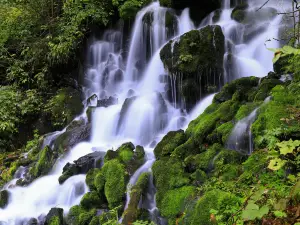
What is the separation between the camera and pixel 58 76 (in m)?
14.2

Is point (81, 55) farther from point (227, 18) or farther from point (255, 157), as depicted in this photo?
point (255, 157)

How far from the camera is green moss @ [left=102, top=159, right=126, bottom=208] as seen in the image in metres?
6.14

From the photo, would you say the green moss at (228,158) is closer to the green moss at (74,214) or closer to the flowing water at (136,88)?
the flowing water at (136,88)

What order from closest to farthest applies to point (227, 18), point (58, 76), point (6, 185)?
point (6, 185) → point (227, 18) → point (58, 76)

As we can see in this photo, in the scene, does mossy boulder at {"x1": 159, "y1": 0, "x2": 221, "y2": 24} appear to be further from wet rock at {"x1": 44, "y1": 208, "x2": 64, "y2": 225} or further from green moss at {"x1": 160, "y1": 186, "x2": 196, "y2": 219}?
wet rock at {"x1": 44, "y1": 208, "x2": 64, "y2": 225}

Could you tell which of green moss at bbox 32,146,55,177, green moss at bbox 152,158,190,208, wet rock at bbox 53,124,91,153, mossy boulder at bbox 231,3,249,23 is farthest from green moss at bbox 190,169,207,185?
mossy boulder at bbox 231,3,249,23

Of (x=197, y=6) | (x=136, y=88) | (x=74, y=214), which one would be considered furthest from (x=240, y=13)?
(x=74, y=214)

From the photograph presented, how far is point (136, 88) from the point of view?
12.7 m

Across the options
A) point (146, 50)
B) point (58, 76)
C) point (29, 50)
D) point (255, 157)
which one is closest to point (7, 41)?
point (29, 50)

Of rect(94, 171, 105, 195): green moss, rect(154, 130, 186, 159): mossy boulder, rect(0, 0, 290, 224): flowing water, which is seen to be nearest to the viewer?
rect(94, 171, 105, 195): green moss

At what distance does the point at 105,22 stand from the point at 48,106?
461 cm

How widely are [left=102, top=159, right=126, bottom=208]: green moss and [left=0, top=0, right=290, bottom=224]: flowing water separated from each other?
0.28 m

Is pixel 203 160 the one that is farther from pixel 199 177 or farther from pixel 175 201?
pixel 175 201

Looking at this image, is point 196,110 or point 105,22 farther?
point 105,22
